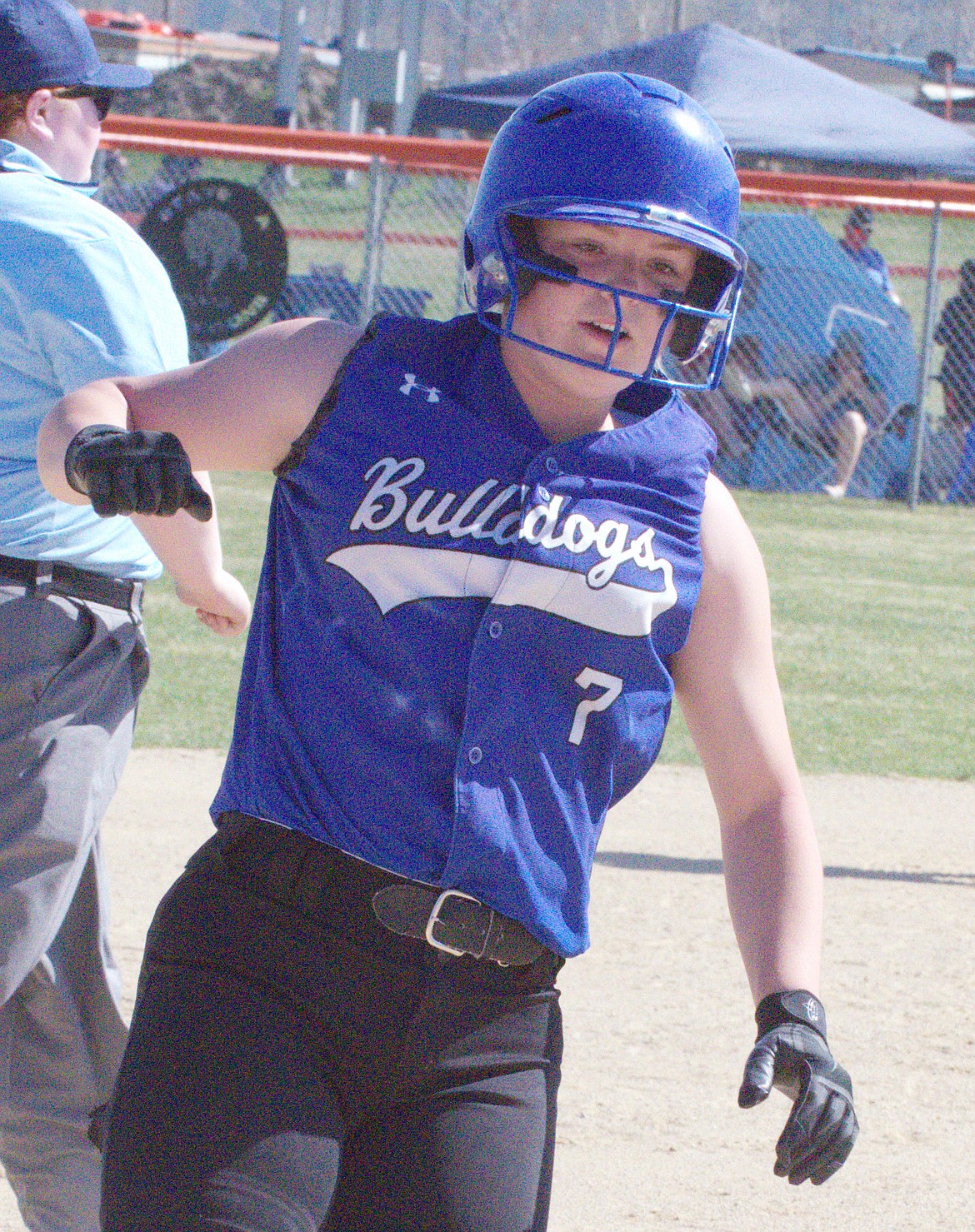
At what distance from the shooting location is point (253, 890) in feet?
7.19

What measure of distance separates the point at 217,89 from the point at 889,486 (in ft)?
112

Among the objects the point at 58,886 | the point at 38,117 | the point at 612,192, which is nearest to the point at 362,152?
the point at 38,117

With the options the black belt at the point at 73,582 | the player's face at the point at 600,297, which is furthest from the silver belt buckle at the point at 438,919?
the black belt at the point at 73,582

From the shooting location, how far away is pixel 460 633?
7.21ft

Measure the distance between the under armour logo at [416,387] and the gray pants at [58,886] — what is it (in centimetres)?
109

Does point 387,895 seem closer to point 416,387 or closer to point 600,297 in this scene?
point 416,387

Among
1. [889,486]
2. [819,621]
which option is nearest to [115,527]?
[819,621]

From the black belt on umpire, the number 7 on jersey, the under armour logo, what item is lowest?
the black belt on umpire

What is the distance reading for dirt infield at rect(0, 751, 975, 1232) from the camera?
12.4ft

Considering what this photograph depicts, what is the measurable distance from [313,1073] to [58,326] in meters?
1.43

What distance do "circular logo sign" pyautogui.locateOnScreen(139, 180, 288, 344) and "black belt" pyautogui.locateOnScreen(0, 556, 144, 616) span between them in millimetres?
10853

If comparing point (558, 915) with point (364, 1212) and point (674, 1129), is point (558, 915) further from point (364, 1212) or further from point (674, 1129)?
point (674, 1129)

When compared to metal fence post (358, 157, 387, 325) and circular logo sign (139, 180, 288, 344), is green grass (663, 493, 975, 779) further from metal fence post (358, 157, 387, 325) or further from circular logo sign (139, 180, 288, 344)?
circular logo sign (139, 180, 288, 344)

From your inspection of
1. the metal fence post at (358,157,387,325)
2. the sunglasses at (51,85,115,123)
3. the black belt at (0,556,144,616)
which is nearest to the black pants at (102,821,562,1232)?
the black belt at (0,556,144,616)
